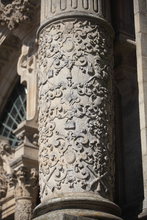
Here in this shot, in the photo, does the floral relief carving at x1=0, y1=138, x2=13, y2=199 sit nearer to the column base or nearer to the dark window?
the dark window

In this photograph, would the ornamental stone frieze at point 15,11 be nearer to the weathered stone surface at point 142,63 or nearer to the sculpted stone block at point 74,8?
the sculpted stone block at point 74,8

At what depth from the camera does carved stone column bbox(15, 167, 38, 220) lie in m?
8.96

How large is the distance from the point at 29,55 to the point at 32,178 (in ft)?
7.25

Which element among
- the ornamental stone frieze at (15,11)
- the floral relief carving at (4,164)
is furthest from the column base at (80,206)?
the ornamental stone frieze at (15,11)

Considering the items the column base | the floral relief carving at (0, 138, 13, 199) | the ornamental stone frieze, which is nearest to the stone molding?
the column base

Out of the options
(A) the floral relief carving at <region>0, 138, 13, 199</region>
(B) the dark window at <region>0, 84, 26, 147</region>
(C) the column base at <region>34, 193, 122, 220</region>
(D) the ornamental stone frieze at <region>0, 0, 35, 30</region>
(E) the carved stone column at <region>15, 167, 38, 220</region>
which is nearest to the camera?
(C) the column base at <region>34, 193, 122, 220</region>

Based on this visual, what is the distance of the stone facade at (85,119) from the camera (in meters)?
6.38

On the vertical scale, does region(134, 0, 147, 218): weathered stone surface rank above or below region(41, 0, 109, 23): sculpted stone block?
below

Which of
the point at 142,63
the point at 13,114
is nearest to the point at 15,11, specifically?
the point at 13,114

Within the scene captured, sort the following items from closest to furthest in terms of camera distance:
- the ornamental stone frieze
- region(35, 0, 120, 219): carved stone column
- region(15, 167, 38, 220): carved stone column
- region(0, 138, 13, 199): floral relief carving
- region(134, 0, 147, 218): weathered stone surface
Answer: region(35, 0, 120, 219): carved stone column → region(134, 0, 147, 218): weathered stone surface → region(15, 167, 38, 220): carved stone column → the ornamental stone frieze → region(0, 138, 13, 199): floral relief carving

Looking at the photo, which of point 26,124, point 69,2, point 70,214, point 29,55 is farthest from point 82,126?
point 29,55

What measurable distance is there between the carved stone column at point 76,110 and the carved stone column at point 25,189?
219 centimetres

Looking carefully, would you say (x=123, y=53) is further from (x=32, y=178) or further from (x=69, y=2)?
(x=32, y=178)

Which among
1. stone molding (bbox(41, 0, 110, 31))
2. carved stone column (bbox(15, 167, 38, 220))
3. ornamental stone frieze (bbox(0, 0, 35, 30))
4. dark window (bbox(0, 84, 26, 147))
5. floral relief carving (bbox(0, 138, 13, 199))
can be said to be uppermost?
ornamental stone frieze (bbox(0, 0, 35, 30))
